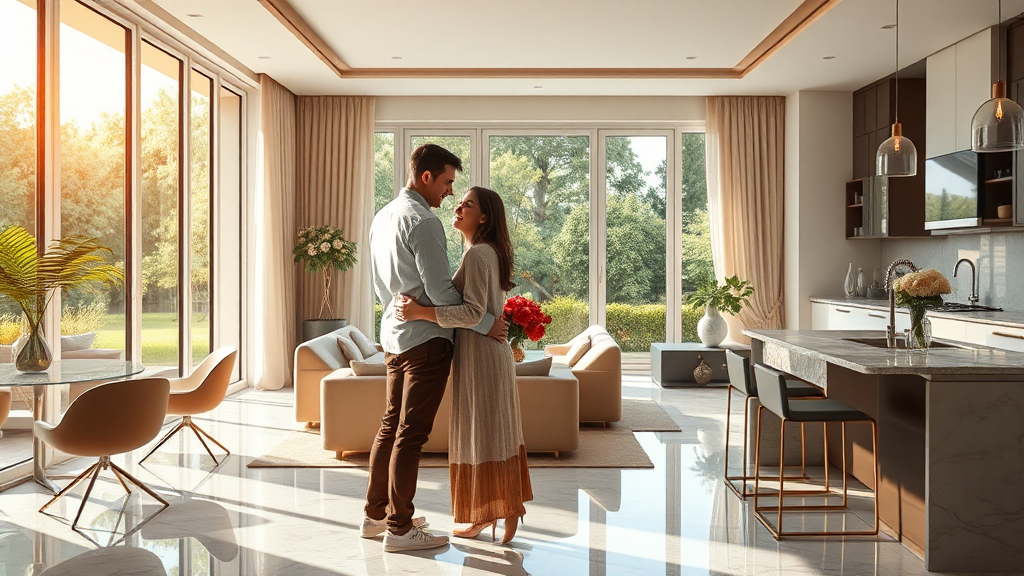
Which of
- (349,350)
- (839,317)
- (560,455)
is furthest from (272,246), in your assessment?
(839,317)

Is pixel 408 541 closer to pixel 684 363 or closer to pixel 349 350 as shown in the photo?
pixel 349 350

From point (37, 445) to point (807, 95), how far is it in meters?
7.06

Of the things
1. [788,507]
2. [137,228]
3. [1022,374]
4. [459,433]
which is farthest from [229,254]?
[1022,374]

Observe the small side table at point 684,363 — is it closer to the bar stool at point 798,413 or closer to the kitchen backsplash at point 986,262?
the kitchen backsplash at point 986,262

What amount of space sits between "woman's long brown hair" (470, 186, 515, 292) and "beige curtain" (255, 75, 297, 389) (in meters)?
4.86

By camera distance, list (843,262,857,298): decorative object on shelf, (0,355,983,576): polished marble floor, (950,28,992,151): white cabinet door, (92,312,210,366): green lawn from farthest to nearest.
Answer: (843,262,857,298): decorative object on shelf < (950,28,992,151): white cabinet door < (92,312,210,366): green lawn < (0,355,983,576): polished marble floor

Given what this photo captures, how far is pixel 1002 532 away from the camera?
118 inches

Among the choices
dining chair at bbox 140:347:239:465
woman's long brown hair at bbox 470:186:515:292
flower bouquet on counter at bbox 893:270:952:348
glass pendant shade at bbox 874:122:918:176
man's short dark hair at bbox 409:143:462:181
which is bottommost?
dining chair at bbox 140:347:239:465

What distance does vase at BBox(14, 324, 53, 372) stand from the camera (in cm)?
381

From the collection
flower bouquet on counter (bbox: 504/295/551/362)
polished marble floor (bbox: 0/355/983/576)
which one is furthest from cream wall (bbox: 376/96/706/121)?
polished marble floor (bbox: 0/355/983/576)

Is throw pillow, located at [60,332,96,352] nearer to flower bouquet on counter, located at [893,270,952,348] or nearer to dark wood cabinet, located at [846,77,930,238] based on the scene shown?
flower bouquet on counter, located at [893,270,952,348]

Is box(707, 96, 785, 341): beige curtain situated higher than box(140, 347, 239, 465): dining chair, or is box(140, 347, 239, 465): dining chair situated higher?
box(707, 96, 785, 341): beige curtain

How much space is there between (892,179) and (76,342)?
649 centimetres

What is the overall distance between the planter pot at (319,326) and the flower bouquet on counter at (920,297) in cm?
544
